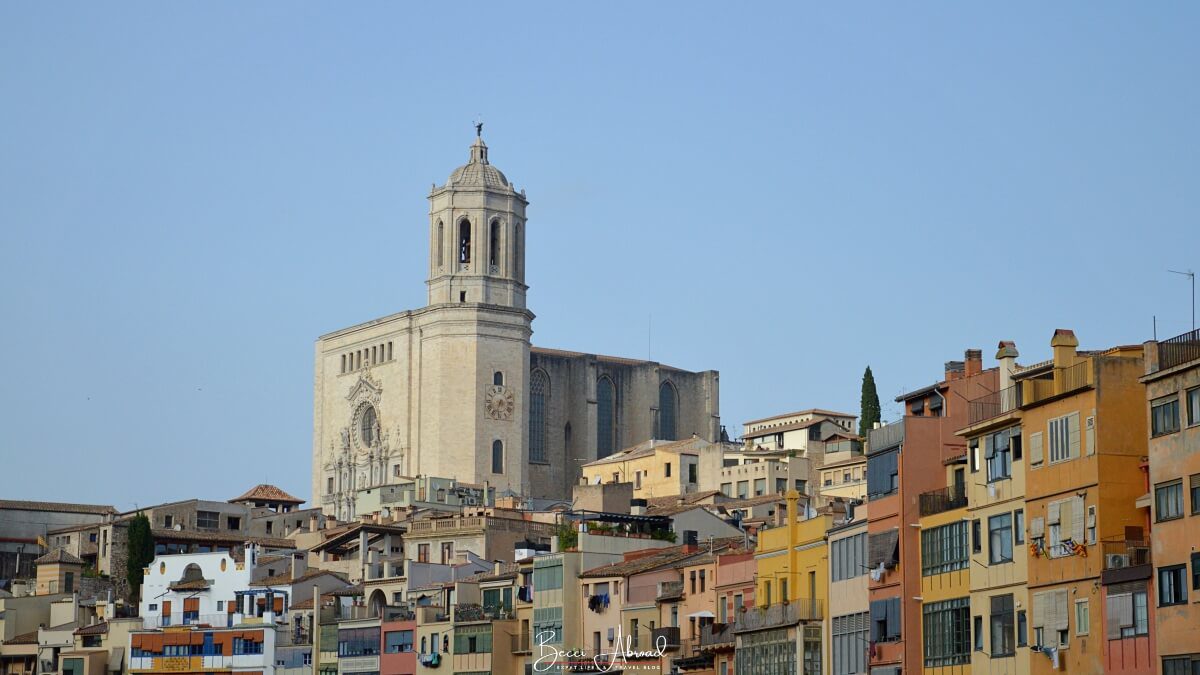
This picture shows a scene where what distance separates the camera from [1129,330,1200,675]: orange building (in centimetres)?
3888

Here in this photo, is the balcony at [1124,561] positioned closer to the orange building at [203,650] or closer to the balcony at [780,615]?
the balcony at [780,615]

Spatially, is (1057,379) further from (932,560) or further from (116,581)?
(116,581)

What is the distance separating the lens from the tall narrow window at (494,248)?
140875 mm

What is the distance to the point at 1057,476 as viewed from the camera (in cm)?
4353

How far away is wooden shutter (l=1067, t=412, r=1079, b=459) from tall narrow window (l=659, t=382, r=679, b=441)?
4221 inches

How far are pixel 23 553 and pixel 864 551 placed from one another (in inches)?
2714

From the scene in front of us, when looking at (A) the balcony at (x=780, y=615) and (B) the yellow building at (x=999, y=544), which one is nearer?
(B) the yellow building at (x=999, y=544)

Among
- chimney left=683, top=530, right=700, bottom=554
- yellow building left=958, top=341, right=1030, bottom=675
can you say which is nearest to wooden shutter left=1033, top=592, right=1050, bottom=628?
yellow building left=958, top=341, right=1030, bottom=675

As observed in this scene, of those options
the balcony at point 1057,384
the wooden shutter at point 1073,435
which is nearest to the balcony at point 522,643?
the balcony at point 1057,384

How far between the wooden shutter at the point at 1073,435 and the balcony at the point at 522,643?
27.7 meters

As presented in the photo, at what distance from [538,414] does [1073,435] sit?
10137 cm

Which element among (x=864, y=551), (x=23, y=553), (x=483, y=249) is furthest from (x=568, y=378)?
(x=864, y=551)

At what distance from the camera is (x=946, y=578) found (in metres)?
47.4

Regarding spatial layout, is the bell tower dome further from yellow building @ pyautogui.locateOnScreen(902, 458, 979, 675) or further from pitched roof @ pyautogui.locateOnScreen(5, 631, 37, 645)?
yellow building @ pyautogui.locateOnScreen(902, 458, 979, 675)
